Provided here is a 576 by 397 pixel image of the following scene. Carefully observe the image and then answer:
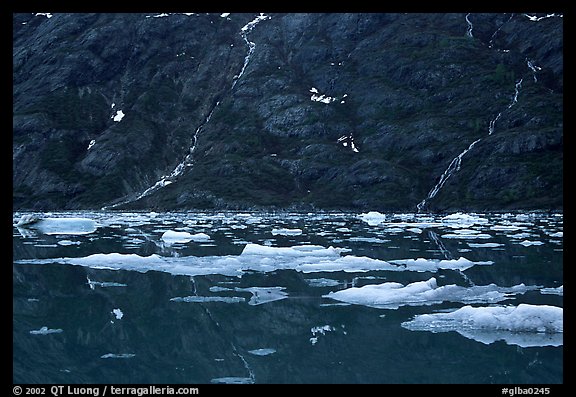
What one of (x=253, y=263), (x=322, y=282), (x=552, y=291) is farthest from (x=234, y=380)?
(x=253, y=263)

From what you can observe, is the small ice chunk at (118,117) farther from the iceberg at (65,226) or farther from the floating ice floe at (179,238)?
the floating ice floe at (179,238)

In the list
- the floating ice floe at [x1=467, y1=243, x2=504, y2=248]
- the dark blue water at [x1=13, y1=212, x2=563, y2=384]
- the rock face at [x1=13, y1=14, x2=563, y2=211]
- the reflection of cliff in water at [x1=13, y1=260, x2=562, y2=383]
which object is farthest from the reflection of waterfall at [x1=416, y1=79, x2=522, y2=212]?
the reflection of cliff in water at [x1=13, y1=260, x2=562, y2=383]

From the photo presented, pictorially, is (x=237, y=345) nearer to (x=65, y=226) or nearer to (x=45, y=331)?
(x=45, y=331)

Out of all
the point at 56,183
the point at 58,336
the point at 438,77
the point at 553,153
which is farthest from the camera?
the point at 438,77

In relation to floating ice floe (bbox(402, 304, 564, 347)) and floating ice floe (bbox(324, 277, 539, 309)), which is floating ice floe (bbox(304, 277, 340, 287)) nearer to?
floating ice floe (bbox(324, 277, 539, 309))

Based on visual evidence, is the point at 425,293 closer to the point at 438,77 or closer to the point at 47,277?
the point at 47,277

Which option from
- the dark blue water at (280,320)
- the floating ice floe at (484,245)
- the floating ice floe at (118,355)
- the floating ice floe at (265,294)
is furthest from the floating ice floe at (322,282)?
the floating ice floe at (484,245)
